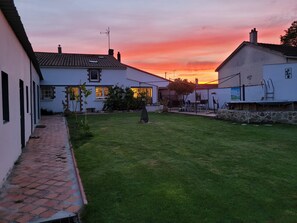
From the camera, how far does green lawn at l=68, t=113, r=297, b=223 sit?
12.9ft

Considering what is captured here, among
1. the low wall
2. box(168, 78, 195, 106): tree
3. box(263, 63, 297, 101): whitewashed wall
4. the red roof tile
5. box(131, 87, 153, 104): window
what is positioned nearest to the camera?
the low wall

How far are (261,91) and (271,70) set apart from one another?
1.93 m


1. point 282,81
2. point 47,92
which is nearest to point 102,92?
point 47,92

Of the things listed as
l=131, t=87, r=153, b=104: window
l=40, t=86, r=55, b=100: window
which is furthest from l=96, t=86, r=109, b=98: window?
l=40, t=86, r=55, b=100: window

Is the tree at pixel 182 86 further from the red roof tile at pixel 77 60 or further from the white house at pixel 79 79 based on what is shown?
the red roof tile at pixel 77 60

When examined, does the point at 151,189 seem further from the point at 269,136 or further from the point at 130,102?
the point at 130,102

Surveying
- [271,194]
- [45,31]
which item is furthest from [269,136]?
[45,31]

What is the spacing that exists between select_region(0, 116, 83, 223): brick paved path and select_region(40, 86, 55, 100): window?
1992cm

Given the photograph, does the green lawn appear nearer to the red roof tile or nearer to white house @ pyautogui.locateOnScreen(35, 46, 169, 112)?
white house @ pyautogui.locateOnScreen(35, 46, 169, 112)

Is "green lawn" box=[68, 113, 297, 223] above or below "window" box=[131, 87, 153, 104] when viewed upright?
below

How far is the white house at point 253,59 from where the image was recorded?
83.4 ft

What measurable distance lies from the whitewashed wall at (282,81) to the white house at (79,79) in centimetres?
1512

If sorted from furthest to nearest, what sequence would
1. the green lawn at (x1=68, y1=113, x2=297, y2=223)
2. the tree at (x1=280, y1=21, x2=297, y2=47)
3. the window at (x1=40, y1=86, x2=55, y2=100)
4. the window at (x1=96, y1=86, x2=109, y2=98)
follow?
the tree at (x1=280, y1=21, x2=297, y2=47)
the window at (x1=96, y1=86, x2=109, y2=98)
the window at (x1=40, y1=86, x2=55, y2=100)
the green lawn at (x1=68, y1=113, x2=297, y2=223)

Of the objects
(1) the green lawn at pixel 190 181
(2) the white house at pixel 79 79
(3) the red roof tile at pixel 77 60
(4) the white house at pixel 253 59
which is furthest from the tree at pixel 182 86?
(1) the green lawn at pixel 190 181
